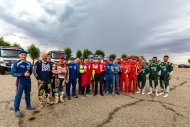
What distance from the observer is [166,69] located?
687 centimetres

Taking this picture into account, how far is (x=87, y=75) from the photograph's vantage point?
6406mm

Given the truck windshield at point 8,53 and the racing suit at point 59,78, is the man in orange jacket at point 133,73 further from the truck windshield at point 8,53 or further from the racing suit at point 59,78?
the truck windshield at point 8,53

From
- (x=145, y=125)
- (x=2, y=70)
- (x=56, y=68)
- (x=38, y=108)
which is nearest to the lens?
(x=145, y=125)

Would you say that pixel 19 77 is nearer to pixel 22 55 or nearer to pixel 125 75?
pixel 22 55

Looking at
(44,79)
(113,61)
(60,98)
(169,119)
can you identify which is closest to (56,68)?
(44,79)

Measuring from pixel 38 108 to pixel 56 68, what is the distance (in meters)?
1.61

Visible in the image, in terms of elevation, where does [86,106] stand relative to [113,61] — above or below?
below

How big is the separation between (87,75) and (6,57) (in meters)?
10.7

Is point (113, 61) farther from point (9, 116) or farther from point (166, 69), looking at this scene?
point (9, 116)

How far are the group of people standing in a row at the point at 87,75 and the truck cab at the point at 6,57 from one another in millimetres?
9024

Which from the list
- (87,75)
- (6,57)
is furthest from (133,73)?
(6,57)

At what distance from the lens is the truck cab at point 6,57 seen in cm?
1280

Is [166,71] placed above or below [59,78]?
above

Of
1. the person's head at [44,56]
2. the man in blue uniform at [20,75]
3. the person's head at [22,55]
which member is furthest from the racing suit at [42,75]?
the person's head at [22,55]
